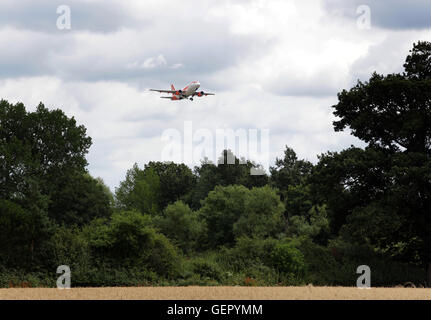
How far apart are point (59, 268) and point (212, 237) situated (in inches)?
A: 2022

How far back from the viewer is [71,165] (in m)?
75.6

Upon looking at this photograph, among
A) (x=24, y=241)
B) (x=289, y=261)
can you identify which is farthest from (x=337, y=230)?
(x=24, y=241)

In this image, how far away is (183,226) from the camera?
95312mm

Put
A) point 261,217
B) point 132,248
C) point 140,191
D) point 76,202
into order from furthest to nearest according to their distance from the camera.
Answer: point 140,191 → point 261,217 → point 76,202 → point 132,248

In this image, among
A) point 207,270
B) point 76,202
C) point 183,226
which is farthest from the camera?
point 183,226

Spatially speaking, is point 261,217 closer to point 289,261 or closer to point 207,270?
point 289,261

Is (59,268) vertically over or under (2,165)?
under

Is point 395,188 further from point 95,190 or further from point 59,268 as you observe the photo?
point 95,190

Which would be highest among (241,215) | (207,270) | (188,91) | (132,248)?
(188,91)

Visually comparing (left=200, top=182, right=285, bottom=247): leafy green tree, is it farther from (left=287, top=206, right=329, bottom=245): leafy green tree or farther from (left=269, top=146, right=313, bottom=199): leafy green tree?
(left=269, top=146, right=313, bottom=199): leafy green tree

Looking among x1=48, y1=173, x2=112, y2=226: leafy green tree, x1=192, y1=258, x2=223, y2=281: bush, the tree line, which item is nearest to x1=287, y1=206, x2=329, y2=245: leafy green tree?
the tree line

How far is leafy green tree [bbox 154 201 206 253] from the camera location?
310 ft

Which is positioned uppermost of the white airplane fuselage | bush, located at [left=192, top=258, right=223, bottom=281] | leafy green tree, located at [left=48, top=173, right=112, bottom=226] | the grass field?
the white airplane fuselage
